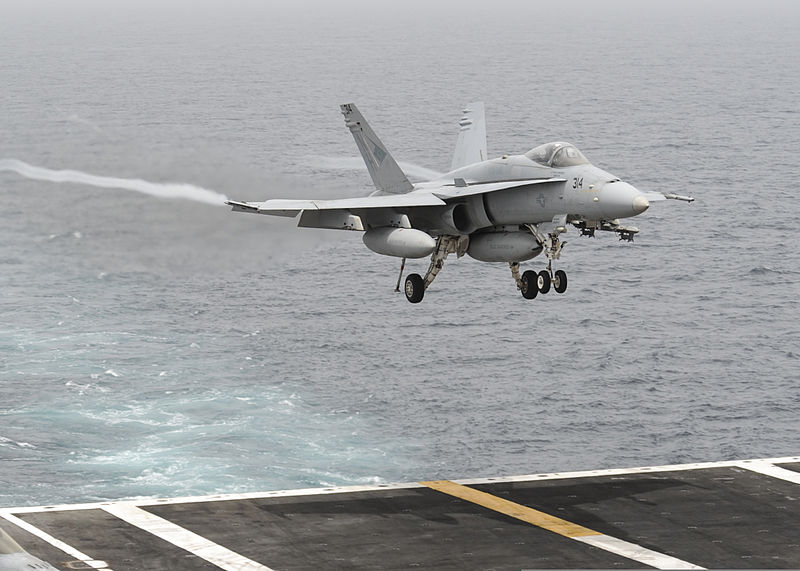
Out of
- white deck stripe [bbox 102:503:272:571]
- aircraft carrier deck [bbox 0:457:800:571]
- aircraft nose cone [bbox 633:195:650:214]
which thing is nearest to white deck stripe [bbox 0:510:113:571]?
aircraft carrier deck [bbox 0:457:800:571]

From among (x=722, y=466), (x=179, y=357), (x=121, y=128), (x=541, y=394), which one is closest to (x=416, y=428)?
(x=541, y=394)

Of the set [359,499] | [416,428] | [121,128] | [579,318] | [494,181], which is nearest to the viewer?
[494,181]

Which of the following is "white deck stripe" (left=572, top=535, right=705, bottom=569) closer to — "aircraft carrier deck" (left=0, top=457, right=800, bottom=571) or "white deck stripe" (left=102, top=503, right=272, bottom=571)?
"aircraft carrier deck" (left=0, top=457, right=800, bottom=571)

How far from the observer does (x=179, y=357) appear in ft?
345

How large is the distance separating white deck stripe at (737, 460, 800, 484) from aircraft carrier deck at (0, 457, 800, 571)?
260 millimetres

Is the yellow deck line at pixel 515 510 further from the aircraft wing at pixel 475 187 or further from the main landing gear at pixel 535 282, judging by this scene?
the aircraft wing at pixel 475 187

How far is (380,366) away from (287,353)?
7733 mm

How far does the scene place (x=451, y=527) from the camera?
53906mm

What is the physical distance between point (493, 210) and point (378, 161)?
247 inches

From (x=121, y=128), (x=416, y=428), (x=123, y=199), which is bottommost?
(x=416, y=428)

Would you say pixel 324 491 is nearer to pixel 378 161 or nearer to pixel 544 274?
pixel 378 161

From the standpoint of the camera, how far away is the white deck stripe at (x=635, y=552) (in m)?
49.0

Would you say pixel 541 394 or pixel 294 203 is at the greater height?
pixel 294 203

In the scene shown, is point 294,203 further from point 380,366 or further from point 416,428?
point 380,366
